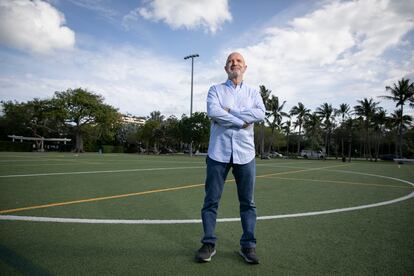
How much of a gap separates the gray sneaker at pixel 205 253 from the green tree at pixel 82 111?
51679 millimetres

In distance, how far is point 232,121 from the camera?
2979 millimetres

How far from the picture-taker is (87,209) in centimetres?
480

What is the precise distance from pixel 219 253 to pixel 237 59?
2.06 meters

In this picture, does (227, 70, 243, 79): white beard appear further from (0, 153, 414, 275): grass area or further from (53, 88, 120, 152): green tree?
(53, 88, 120, 152): green tree

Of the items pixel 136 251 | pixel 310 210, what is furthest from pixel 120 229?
pixel 310 210

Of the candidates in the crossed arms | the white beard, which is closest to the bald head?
the white beard

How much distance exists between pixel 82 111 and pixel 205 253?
5279 centimetres

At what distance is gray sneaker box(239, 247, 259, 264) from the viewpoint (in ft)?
8.98

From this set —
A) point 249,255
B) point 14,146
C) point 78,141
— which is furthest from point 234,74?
point 14,146

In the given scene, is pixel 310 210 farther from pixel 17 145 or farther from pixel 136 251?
pixel 17 145

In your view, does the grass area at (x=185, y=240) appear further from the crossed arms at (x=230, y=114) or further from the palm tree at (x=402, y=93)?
the palm tree at (x=402, y=93)

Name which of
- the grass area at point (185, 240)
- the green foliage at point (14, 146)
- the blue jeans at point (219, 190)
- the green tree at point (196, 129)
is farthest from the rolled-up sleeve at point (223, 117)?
the green foliage at point (14, 146)

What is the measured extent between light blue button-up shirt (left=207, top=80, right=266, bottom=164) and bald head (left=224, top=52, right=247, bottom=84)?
9 cm

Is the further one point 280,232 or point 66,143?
point 66,143
